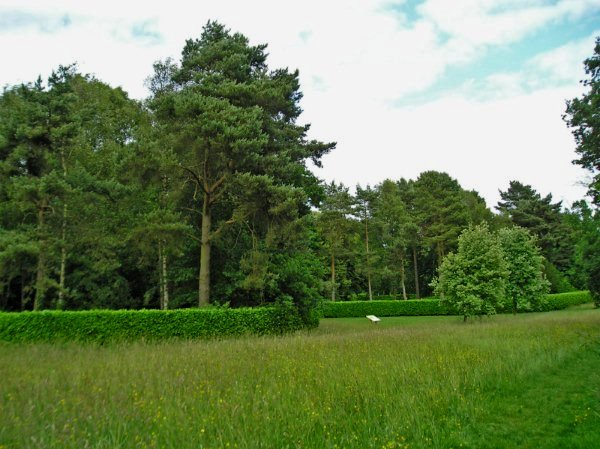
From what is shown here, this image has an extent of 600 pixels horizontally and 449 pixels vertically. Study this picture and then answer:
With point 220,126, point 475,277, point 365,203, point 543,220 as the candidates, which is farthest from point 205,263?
point 543,220

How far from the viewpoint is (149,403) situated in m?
5.40

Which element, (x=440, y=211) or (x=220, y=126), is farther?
(x=440, y=211)

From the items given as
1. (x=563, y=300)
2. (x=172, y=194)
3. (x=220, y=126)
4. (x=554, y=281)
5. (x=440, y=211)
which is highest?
(x=440, y=211)

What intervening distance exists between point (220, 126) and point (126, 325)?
8.71 m

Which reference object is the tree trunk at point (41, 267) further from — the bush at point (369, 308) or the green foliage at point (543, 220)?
the green foliage at point (543, 220)

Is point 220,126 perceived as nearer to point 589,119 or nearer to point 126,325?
point 126,325

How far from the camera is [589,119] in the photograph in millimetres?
21141

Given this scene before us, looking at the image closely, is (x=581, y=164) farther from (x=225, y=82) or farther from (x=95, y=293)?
(x=95, y=293)

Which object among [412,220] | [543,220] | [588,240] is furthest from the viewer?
[543,220]

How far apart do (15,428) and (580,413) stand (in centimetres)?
732

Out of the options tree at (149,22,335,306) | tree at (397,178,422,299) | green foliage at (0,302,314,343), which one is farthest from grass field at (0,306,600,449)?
tree at (397,178,422,299)

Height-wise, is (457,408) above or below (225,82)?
below

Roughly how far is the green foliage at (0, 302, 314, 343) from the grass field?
4.45 meters

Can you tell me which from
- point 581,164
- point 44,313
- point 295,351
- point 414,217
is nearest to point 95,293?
point 44,313
